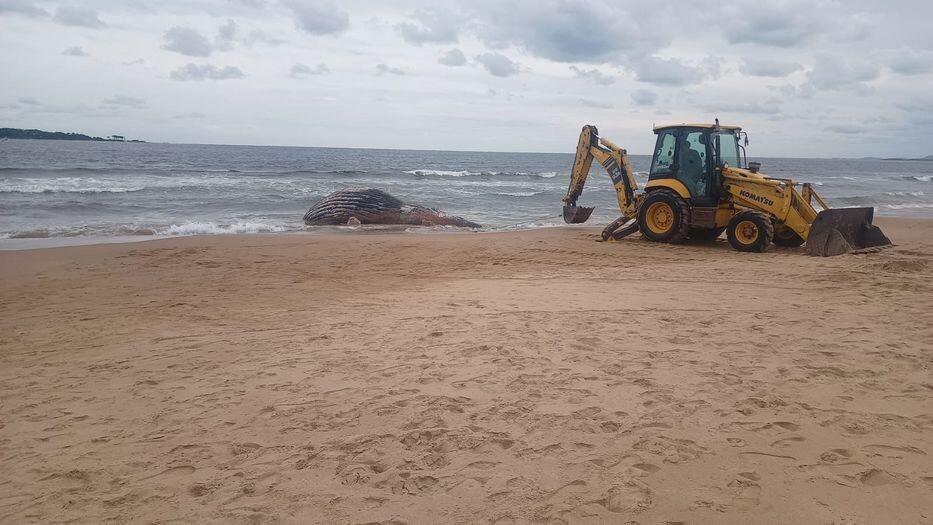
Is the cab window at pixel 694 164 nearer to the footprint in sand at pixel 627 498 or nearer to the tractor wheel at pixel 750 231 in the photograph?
the tractor wheel at pixel 750 231

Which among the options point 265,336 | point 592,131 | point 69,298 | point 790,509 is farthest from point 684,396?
point 592,131

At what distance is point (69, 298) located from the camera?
7.30 metres

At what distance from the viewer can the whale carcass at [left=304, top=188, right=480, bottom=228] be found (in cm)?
1619

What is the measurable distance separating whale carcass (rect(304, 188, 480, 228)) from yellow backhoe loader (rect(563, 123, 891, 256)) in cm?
548

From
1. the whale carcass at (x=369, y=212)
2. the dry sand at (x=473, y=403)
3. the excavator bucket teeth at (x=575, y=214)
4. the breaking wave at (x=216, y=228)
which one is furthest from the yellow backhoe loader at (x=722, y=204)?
the breaking wave at (x=216, y=228)

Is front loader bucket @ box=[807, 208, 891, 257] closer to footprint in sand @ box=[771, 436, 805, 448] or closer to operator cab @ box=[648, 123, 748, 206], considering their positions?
operator cab @ box=[648, 123, 748, 206]

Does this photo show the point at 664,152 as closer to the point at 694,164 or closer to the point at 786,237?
the point at 694,164

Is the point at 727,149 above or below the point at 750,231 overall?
above

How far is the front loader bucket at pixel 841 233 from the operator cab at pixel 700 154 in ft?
5.89

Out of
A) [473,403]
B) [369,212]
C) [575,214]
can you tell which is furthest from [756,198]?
[369,212]

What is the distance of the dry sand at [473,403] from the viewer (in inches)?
117

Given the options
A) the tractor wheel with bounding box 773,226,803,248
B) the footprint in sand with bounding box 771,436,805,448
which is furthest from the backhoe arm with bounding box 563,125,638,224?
the footprint in sand with bounding box 771,436,805,448

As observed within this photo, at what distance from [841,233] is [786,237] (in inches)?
41.1

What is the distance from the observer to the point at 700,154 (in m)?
11.4
